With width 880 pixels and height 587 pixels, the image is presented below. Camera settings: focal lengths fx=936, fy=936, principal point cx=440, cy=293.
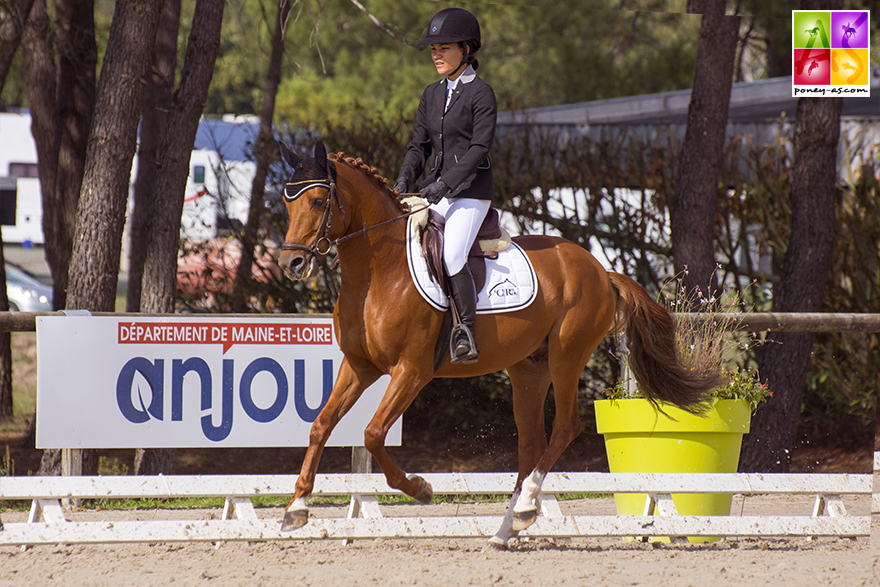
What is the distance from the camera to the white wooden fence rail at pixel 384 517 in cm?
440

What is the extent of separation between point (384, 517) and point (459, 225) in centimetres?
148

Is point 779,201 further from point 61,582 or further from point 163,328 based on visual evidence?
point 61,582

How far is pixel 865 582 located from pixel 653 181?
4714mm

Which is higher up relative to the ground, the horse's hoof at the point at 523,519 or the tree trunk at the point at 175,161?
the tree trunk at the point at 175,161

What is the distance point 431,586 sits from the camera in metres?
3.85

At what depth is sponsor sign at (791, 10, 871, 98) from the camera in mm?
5426

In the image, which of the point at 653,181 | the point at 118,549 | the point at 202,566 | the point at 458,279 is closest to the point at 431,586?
the point at 202,566

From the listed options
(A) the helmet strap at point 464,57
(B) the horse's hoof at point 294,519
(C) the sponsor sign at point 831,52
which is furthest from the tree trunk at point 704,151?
(B) the horse's hoof at point 294,519

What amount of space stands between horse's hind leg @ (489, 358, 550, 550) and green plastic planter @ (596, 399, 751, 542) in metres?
0.46

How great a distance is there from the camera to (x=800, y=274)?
7.19 m

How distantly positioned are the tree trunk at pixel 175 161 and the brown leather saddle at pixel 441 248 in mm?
2930

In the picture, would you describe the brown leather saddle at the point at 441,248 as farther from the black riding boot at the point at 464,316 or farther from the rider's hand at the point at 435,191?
the rider's hand at the point at 435,191

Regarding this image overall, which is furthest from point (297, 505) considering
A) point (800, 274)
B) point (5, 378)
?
point (5, 378)

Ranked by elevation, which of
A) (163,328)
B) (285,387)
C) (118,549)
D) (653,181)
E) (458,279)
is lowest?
(118,549)
